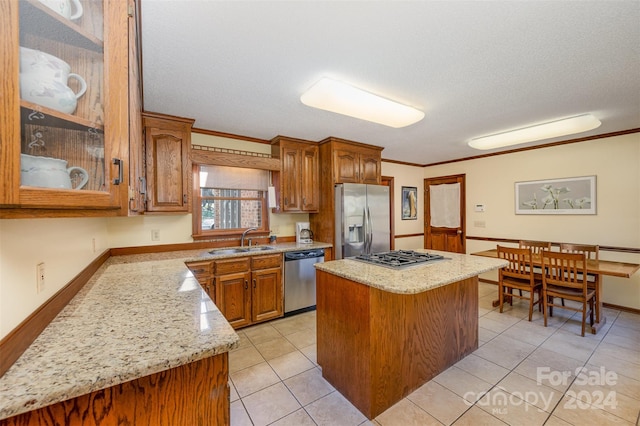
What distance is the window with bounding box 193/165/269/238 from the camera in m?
3.26

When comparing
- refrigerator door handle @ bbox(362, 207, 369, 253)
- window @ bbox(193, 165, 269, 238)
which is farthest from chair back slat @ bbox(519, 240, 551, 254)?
window @ bbox(193, 165, 269, 238)

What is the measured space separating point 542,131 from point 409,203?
270 cm

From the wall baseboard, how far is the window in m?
1.77

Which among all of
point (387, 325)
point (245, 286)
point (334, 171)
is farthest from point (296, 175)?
point (387, 325)

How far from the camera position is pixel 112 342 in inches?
38.0

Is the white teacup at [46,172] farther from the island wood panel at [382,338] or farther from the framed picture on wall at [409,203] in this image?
the framed picture on wall at [409,203]

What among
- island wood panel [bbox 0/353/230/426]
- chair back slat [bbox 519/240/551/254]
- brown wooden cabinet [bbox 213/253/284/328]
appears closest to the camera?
island wood panel [bbox 0/353/230/426]

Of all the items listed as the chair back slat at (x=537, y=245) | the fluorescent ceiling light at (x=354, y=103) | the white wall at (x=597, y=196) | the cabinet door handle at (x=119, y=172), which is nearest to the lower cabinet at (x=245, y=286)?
the fluorescent ceiling light at (x=354, y=103)

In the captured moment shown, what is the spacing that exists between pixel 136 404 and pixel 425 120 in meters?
3.22

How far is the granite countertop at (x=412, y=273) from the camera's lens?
1.57m

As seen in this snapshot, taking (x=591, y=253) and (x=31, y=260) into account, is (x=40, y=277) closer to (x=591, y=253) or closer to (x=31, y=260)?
(x=31, y=260)

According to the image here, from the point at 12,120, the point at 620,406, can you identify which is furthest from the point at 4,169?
the point at 620,406

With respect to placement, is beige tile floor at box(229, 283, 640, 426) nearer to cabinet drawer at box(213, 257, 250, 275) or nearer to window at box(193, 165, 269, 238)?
cabinet drawer at box(213, 257, 250, 275)

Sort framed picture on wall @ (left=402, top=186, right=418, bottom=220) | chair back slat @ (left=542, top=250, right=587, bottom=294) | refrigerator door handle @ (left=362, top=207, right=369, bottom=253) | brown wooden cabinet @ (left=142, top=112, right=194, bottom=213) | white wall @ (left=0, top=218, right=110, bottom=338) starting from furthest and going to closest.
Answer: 1. framed picture on wall @ (left=402, top=186, right=418, bottom=220)
2. refrigerator door handle @ (left=362, top=207, right=369, bottom=253)
3. chair back slat @ (left=542, top=250, right=587, bottom=294)
4. brown wooden cabinet @ (left=142, top=112, right=194, bottom=213)
5. white wall @ (left=0, top=218, right=110, bottom=338)
